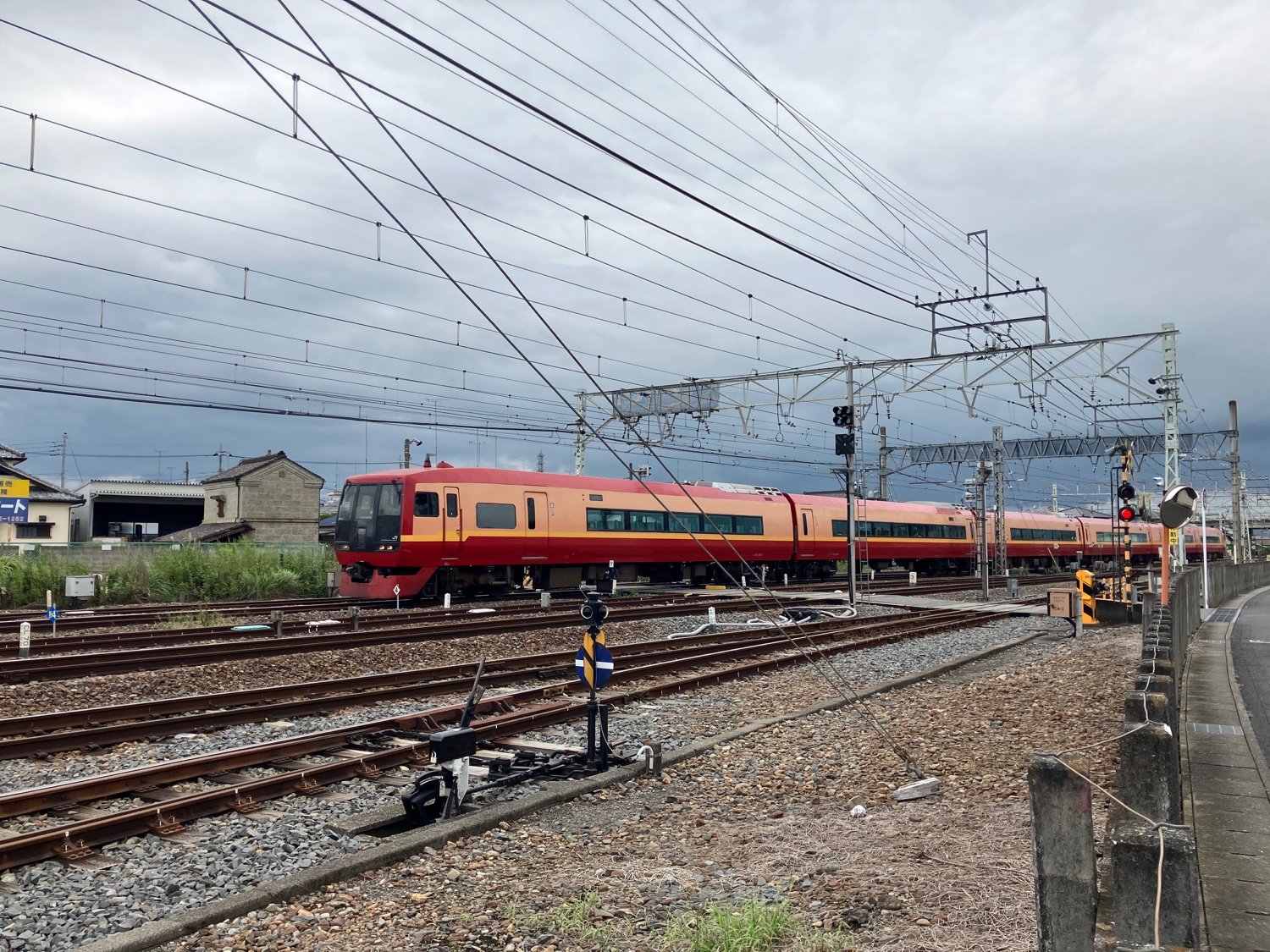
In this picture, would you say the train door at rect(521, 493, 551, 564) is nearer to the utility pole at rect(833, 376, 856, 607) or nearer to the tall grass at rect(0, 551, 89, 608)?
A: the utility pole at rect(833, 376, 856, 607)

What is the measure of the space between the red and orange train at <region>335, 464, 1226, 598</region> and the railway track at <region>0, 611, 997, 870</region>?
10.4 ft

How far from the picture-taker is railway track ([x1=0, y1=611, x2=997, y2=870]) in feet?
19.5

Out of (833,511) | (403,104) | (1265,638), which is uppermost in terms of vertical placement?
(403,104)

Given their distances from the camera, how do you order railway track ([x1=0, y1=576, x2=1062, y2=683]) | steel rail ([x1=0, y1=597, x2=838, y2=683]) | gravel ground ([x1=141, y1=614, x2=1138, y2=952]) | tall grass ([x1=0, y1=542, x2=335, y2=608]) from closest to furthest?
1. gravel ground ([x1=141, y1=614, x2=1138, y2=952])
2. steel rail ([x1=0, y1=597, x2=838, y2=683])
3. railway track ([x1=0, y1=576, x2=1062, y2=683])
4. tall grass ([x1=0, y1=542, x2=335, y2=608])

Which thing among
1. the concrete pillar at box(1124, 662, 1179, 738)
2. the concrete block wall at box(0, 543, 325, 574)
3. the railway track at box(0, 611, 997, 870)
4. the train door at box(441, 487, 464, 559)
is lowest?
the railway track at box(0, 611, 997, 870)

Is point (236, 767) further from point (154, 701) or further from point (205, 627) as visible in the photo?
point (205, 627)

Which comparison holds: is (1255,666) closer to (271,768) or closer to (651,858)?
(651,858)

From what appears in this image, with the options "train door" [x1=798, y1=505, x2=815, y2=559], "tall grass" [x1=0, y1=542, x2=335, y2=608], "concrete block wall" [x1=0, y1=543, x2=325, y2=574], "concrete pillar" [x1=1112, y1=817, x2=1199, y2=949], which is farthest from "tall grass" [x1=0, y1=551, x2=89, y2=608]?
"concrete pillar" [x1=1112, y1=817, x2=1199, y2=949]

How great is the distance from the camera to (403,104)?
969 cm

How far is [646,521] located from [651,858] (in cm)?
2354

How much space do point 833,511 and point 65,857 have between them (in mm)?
34626

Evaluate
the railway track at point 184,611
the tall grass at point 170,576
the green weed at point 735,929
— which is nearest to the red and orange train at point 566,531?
the railway track at point 184,611

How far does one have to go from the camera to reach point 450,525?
914 inches

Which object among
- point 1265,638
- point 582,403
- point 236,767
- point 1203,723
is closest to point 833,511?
point 582,403
